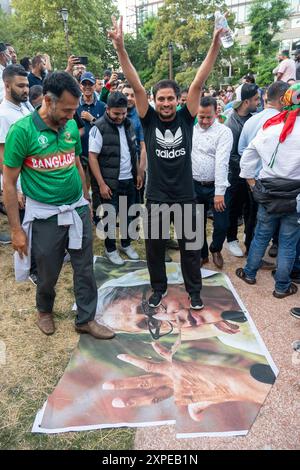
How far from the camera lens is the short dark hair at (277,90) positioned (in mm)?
3395

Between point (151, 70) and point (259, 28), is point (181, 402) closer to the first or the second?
point (259, 28)

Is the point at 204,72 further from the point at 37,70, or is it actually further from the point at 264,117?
the point at 37,70

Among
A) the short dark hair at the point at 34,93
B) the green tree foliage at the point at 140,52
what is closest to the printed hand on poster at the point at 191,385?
the short dark hair at the point at 34,93

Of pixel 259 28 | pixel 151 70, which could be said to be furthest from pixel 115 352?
pixel 151 70

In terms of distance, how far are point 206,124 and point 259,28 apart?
34562 mm

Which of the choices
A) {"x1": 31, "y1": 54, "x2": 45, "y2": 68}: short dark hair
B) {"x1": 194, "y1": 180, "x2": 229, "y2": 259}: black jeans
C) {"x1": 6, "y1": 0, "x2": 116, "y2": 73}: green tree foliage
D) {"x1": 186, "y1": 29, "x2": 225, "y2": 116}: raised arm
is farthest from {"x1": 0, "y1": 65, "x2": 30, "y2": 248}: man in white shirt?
{"x1": 6, "y1": 0, "x2": 116, "y2": 73}: green tree foliage

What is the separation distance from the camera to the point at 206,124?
339cm

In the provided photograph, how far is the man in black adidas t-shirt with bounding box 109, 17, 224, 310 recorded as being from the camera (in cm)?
250

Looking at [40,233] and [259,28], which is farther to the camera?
[259,28]

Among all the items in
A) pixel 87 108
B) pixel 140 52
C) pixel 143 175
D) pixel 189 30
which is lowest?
pixel 143 175

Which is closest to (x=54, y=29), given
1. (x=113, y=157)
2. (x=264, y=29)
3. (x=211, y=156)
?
(x=264, y=29)

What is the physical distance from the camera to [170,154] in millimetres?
2676

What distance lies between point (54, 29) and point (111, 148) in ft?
85.1

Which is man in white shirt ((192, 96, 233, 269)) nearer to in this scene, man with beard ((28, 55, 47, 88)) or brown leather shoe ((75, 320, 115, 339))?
brown leather shoe ((75, 320, 115, 339))
